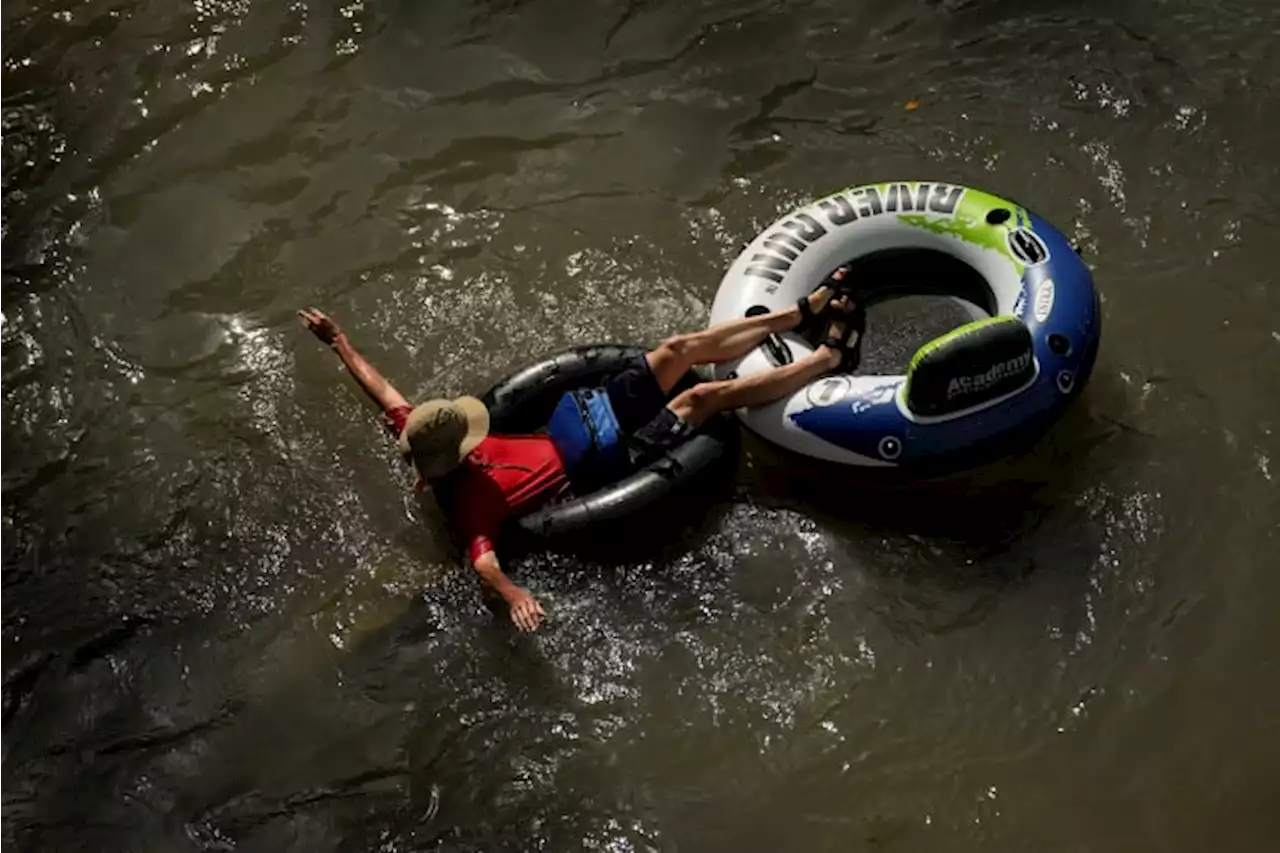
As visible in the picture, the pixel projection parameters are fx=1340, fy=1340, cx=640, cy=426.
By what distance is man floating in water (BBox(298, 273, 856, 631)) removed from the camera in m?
3.92

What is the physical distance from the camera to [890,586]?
4.06 m

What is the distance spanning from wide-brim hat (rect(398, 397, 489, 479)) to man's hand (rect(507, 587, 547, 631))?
0.42 m

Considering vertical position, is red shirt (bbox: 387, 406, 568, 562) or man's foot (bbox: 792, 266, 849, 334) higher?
man's foot (bbox: 792, 266, 849, 334)

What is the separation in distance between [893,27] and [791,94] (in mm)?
551

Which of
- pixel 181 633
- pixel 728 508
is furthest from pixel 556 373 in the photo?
pixel 181 633

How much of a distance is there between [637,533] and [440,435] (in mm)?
736

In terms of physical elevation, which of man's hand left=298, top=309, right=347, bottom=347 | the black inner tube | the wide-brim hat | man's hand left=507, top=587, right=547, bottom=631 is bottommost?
man's hand left=507, top=587, right=547, bottom=631

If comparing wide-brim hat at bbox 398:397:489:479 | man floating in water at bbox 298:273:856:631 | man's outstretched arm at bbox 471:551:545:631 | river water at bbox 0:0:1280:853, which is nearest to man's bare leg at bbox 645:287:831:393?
man floating in water at bbox 298:273:856:631

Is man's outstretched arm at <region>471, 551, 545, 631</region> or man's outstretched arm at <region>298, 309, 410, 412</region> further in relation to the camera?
man's outstretched arm at <region>298, 309, 410, 412</region>

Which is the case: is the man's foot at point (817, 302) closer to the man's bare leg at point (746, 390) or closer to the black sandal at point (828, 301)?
the black sandal at point (828, 301)

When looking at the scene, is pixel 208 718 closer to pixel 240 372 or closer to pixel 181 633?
pixel 181 633

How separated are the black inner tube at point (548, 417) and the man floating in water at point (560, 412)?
0.20ft

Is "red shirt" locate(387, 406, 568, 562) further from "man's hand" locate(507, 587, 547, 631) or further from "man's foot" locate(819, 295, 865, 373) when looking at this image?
"man's foot" locate(819, 295, 865, 373)

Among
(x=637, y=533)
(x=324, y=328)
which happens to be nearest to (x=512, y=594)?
(x=637, y=533)
